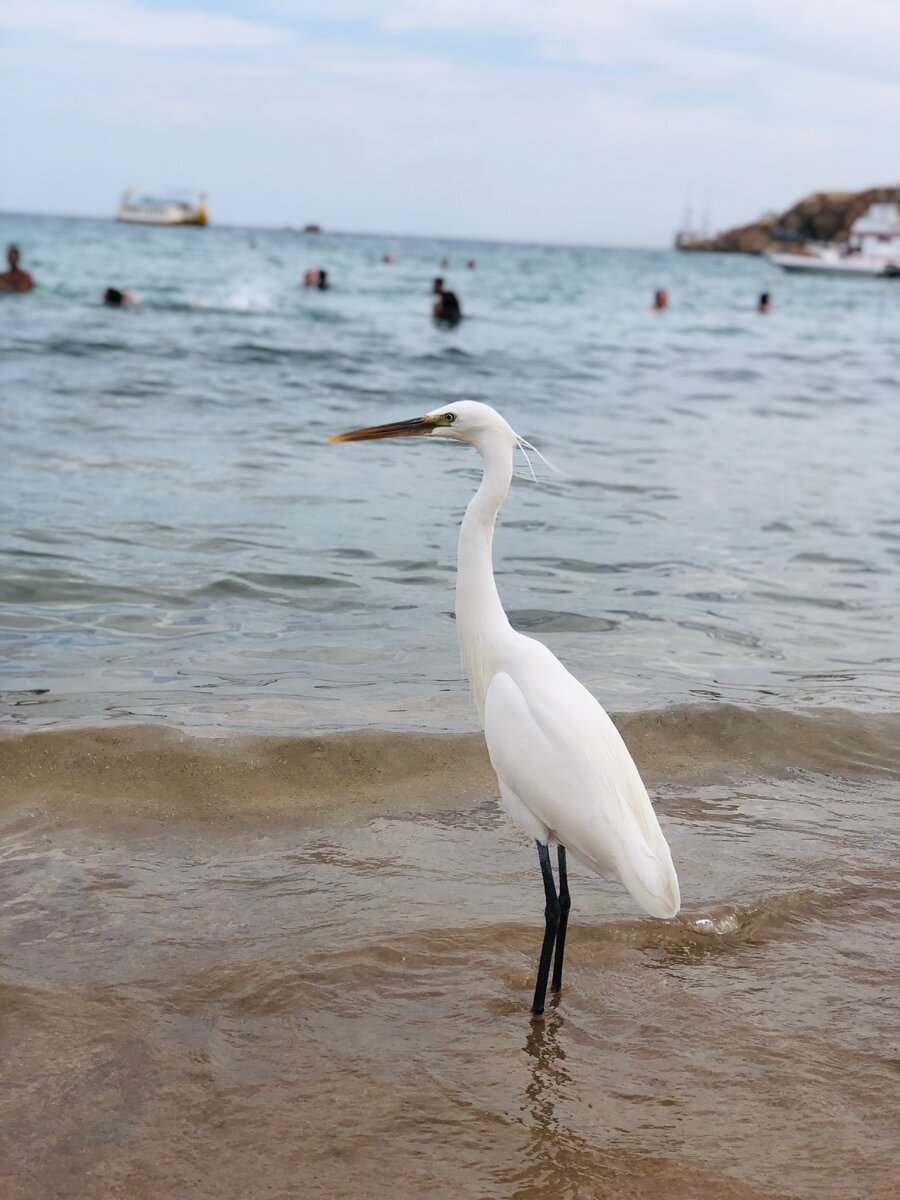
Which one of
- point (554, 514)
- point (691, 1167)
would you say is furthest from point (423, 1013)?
point (554, 514)

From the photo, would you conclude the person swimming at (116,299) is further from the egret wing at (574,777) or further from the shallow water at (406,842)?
the egret wing at (574,777)

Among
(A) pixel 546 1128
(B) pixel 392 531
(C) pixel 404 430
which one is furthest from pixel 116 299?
(A) pixel 546 1128

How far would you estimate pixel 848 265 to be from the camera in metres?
62.4

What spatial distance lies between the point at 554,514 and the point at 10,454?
4.34m

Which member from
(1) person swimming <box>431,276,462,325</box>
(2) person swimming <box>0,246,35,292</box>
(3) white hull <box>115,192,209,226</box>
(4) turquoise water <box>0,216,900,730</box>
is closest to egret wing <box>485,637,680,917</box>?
(4) turquoise water <box>0,216,900,730</box>

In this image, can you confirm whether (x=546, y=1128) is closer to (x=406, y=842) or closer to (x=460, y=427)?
(x=406, y=842)

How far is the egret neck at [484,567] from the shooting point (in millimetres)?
3412

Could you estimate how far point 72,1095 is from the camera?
2.74 metres

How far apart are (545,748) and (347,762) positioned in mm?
1614

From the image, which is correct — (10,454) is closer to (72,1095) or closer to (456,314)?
(72,1095)

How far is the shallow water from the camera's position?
272 centimetres

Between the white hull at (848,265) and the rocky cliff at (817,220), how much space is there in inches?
1727

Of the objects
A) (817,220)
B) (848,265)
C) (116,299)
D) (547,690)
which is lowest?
(547,690)

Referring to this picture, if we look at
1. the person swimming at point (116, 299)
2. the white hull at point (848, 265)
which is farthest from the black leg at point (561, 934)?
the white hull at point (848, 265)
